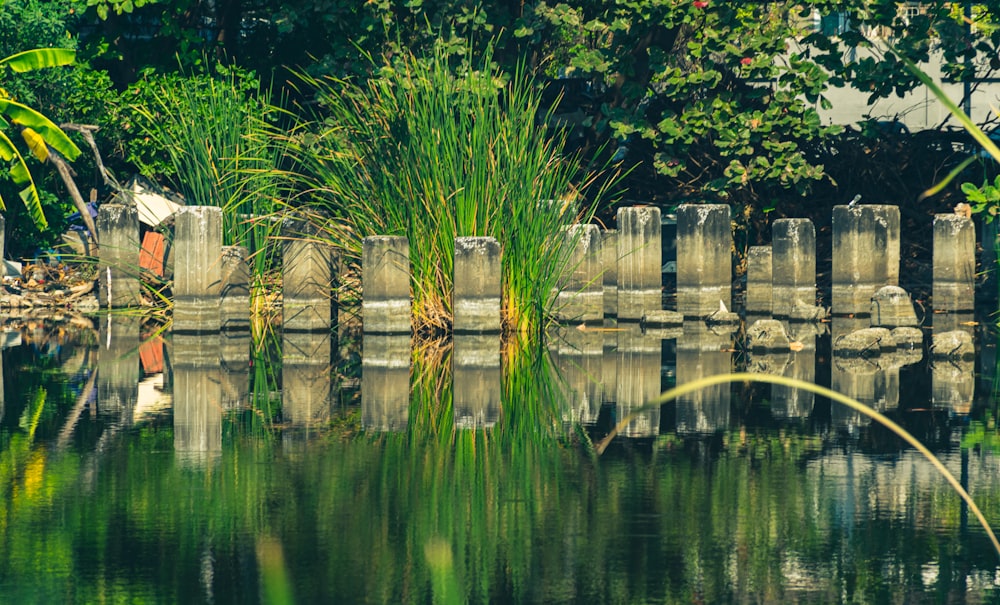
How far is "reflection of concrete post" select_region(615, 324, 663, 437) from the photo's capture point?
31.8ft

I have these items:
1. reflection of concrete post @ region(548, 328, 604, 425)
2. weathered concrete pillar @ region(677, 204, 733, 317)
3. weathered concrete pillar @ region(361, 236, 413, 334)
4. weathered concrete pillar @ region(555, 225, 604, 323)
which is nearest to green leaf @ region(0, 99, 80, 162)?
weathered concrete pillar @ region(361, 236, 413, 334)

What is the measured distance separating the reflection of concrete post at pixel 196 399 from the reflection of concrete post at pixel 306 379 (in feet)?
1.59

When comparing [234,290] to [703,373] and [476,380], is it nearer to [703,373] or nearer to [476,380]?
[476,380]

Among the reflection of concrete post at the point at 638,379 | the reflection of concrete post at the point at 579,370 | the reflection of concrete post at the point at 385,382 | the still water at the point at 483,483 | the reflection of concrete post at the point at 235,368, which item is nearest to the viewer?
the still water at the point at 483,483

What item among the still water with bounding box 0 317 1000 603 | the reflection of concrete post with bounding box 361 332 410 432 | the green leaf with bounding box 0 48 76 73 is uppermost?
the green leaf with bounding box 0 48 76 73

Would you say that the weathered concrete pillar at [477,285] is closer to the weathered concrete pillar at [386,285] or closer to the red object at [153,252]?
the weathered concrete pillar at [386,285]

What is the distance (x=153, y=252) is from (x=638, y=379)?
28.3ft

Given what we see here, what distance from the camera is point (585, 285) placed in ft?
51.9

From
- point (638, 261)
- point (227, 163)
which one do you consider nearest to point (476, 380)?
point (638, 261)

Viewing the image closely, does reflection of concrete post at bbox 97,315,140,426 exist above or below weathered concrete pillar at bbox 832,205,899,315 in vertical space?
below

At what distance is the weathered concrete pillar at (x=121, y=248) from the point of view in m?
16.8

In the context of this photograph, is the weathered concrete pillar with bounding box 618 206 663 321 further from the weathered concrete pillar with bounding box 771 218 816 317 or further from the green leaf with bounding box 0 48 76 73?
the green leaf with bounding box 0 48 76 73

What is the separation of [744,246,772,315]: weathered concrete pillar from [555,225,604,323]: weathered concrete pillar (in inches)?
83.1

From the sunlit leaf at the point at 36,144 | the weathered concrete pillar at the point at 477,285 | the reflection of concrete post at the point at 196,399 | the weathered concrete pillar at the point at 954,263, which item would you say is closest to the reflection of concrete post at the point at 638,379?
the weathered concrete pillar at the point at 477,285
